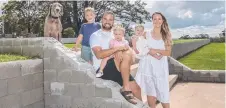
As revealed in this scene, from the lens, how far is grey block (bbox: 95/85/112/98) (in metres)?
4.69

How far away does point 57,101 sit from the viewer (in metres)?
5.13

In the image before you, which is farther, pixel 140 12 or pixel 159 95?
pixel 140 12

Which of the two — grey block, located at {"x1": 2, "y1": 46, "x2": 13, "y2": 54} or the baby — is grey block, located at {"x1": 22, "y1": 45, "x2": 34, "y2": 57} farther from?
the baby

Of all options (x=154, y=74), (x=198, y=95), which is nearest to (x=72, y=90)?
(x=154, y=74)

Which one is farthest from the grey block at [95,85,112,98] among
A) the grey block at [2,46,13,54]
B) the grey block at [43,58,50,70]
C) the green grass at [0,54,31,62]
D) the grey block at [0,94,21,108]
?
the grey block at [2,46,13,54]

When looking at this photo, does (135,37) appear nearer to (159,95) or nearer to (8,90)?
(159,95)

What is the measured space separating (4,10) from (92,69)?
3497 cm

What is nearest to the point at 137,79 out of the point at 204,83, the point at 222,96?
the point at 222,96

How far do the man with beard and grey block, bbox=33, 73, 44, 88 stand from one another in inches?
40.4

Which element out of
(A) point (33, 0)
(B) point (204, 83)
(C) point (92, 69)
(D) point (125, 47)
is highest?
(A) point (33, 0)

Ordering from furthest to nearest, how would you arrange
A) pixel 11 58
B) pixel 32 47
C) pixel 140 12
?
1. pixel 140 12
2. pixel 32 47
3. pixel 11 58

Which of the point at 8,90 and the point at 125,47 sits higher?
the point at 125,47

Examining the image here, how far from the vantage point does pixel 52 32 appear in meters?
5.54

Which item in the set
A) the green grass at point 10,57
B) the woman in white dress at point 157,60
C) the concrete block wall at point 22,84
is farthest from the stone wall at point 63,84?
the woman in white dress at point 157,60
